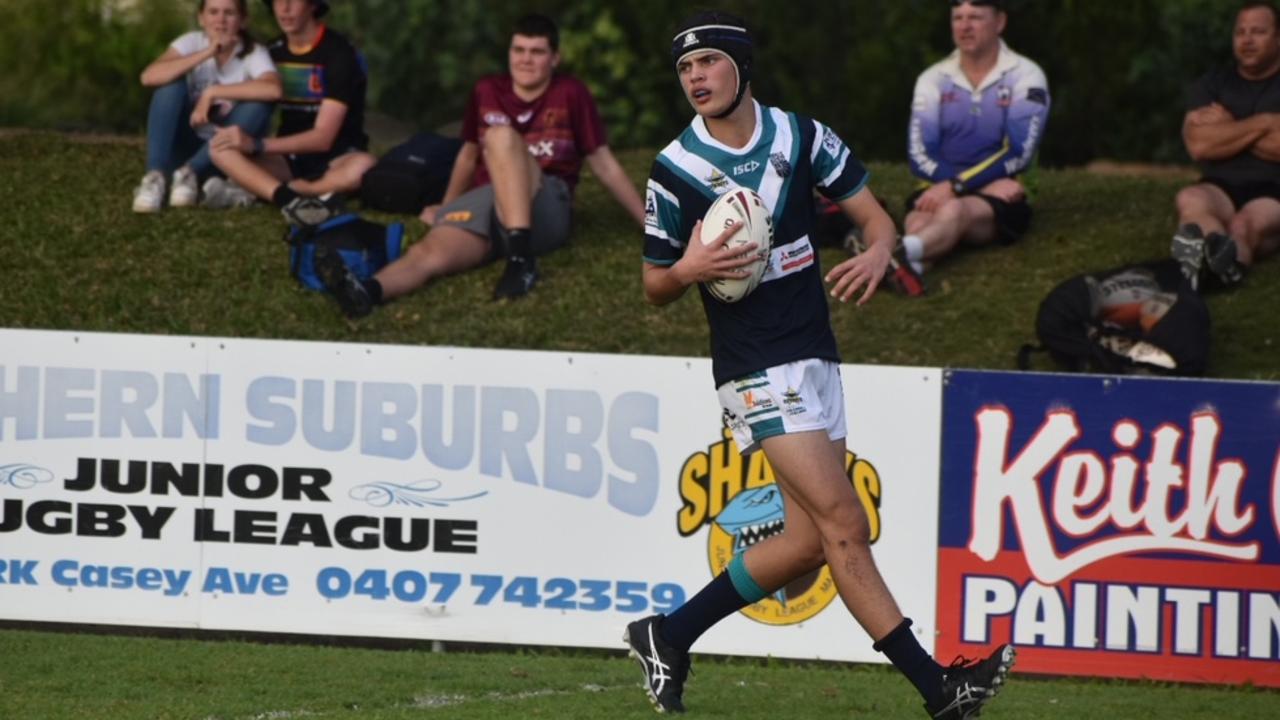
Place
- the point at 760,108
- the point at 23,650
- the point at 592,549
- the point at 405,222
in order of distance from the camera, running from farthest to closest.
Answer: the point at 405,222 < the point at 592,549 < the point at 23,650 < the point at 760,108

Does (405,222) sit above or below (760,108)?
below

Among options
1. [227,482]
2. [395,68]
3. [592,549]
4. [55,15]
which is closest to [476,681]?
[592,549]

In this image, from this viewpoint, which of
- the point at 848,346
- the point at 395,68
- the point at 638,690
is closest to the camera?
the point at 638,690

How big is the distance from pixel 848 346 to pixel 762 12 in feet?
51.1

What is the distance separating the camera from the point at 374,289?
1005 centimetres

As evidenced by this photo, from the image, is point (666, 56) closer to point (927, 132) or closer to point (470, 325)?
point (927, 132)

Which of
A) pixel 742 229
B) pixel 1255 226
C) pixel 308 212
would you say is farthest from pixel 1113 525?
pixel 308 212

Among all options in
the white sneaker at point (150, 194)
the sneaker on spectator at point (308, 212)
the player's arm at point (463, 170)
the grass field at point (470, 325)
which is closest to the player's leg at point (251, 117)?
the white sneaker at point (150, 194)

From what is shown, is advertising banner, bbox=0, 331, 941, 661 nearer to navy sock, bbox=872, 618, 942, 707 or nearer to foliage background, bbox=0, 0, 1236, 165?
navy sock, bbox=872, 618, 942, 707

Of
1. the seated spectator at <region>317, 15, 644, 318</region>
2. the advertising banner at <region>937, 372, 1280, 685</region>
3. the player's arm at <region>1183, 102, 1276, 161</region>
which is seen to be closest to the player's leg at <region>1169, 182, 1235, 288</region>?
the player's arm at <region>1183, 102, 1276, 161</region>

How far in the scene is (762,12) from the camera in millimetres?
24859

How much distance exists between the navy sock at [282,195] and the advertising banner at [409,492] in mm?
2533

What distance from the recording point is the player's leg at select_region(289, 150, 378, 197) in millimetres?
11172

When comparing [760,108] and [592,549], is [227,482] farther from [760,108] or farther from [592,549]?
[760,108]
